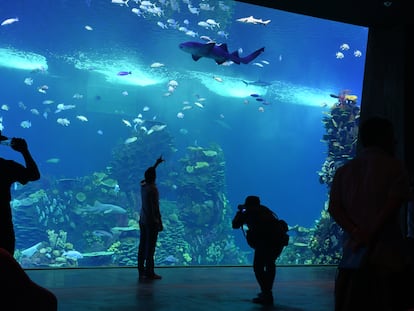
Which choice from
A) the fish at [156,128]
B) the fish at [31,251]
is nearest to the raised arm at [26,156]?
the fish at [31,251]

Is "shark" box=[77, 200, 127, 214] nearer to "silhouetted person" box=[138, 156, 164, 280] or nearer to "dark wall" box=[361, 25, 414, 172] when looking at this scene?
"silhouetted person" box=[138, 156, 164, 280]

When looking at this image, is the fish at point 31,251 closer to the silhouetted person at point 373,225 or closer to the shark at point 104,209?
the shark at point 104,209

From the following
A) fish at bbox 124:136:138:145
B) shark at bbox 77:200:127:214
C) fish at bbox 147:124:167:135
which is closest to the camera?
fish at bbox 124:136:138:145

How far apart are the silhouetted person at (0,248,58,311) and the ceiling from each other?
5463 millimetres

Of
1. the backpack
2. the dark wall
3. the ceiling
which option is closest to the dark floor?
the backpack

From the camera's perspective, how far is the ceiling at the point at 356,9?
6.70 metres

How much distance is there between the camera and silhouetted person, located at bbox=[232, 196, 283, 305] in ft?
16.6

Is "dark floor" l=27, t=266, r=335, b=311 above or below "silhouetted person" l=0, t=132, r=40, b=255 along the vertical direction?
below

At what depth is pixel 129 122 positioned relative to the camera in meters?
36.2

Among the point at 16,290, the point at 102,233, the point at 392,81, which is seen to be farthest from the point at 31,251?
the point at 16,290

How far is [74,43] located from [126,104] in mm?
6761

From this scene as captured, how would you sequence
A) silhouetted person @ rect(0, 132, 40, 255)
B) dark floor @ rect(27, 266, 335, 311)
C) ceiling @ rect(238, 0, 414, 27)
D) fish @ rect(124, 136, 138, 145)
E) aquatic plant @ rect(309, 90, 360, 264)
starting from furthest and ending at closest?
fish @ rect(124, 136, 138, 145), aquatic plant @ rect(309, 90, 360, 264), ceiling @ rect(238, 0, 414, 27), dark floor @ rect(27, 266, 335, 311), silhouetted person @ rect(0, 132, 40, 255)

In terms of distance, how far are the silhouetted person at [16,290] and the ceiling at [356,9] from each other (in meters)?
5.46

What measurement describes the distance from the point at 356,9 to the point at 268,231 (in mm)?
3691
